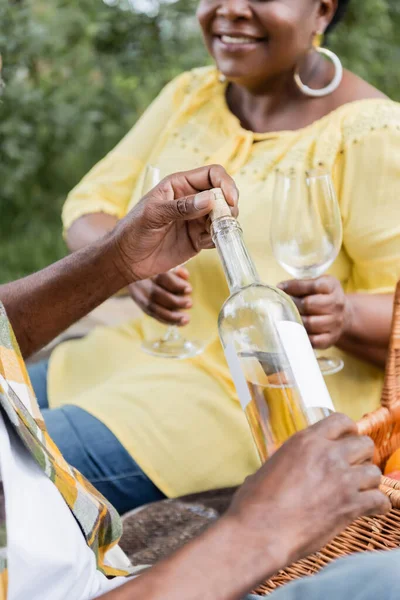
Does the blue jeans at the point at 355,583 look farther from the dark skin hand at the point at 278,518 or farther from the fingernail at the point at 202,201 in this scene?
the fingernail at the point at 202,201

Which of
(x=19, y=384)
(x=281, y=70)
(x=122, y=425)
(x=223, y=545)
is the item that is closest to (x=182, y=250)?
(x=19, y=384)

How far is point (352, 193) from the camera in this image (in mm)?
1847

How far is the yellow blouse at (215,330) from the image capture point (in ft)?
5.95

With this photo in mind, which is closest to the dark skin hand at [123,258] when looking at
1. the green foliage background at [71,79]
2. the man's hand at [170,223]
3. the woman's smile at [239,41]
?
the man's hand at [170,223]

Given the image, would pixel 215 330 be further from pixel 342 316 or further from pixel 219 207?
pixel 219 207

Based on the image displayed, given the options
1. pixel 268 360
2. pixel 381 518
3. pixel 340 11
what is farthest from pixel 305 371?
pixel 340 11

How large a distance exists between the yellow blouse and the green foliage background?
223cm

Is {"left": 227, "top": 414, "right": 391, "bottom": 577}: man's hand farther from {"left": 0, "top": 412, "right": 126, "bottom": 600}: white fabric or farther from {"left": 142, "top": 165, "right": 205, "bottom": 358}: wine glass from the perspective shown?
{"left": 142, "top": 165, "right": 205, "bottom": 358}: wine glass

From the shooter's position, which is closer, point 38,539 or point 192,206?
point 38,539

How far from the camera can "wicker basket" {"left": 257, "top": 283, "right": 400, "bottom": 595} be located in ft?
4.02

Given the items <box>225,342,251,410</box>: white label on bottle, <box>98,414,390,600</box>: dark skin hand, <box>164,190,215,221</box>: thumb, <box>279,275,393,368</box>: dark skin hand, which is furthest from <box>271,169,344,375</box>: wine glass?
<box>98,414,390,600</box>: dark skin hand

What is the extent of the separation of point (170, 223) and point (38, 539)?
1.89 feet

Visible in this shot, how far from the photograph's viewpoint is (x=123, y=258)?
1466 mm

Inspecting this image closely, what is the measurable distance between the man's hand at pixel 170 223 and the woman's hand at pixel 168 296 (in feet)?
0.97
